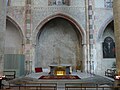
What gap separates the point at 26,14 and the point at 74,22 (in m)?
5.46

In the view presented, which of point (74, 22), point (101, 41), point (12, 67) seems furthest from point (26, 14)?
point (101, 41)

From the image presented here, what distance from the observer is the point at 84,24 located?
21828mm

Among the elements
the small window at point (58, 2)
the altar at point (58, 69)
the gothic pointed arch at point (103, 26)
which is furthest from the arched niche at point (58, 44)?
the altar at point (58, 69)

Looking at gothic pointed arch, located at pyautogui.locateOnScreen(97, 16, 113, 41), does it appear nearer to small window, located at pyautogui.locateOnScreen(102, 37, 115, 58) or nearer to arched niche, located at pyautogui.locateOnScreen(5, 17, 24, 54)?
small window, located at pyautogui.locateOnScreen(102, 37, 115, 58)

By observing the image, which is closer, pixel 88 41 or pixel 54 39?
pixel 88 41

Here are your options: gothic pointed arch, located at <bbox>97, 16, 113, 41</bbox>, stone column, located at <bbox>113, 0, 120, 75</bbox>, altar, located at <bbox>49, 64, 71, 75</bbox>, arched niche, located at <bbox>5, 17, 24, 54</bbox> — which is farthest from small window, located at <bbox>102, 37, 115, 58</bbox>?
stone column, located at <bbox>113, 0, 120, 75</bbox>

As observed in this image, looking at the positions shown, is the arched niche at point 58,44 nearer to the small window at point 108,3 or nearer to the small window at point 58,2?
the small window at point 58,2

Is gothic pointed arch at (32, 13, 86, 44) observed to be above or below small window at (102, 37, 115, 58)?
above

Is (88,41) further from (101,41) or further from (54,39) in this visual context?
(54,39)

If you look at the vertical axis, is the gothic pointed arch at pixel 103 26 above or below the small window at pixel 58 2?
below

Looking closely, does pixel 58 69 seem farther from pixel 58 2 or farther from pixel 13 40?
pixel 58 2

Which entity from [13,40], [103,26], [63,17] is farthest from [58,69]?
[13,40]

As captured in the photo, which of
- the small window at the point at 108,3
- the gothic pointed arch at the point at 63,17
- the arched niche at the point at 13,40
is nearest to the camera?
the gothic pointed arch at the point at 63,17

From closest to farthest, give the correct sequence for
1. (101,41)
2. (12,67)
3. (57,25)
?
(12,67) < (101,41) < (57,25)
